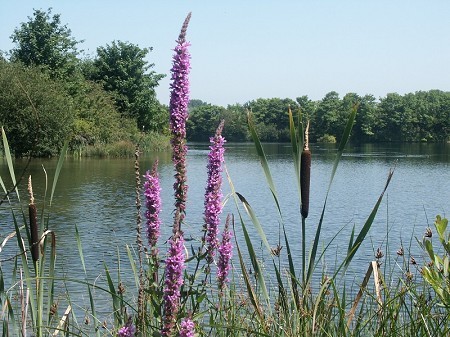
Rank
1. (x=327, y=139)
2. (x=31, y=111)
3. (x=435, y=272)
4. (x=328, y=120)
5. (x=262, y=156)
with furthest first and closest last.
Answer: (x=328, y=120), (x=327, y=139), (x=31, y=111), (x=435, y=272), (x=262, y=156)

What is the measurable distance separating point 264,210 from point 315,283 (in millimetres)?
11278

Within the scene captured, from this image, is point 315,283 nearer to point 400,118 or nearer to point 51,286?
point 51,286

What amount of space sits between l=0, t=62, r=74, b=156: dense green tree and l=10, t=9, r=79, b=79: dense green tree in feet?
15.8

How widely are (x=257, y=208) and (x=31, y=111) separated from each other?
21.9 metres

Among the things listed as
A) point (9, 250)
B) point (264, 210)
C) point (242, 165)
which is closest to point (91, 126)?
point (242, 165)

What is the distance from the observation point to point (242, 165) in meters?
47.9

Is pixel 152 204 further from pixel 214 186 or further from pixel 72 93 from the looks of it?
pixel 72 93

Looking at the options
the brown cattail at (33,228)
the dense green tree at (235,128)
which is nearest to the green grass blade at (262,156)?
the brown cattail at (33,228)

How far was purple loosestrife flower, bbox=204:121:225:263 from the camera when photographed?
2637 mm

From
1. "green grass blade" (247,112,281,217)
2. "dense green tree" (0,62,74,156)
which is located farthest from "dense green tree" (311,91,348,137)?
"green grass blade" (247,112,281,217)

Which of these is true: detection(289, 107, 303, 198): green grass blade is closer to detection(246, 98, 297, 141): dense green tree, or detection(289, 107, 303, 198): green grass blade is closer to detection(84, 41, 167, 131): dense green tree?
detection(84, 41, 167, 131): dense green tree

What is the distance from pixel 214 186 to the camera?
267cm

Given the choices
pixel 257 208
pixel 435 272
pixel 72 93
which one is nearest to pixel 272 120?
pixel 72 93

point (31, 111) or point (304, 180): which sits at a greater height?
point (31, 111)
